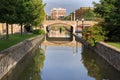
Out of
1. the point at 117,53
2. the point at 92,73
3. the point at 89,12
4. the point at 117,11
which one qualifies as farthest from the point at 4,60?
the point at 89,12

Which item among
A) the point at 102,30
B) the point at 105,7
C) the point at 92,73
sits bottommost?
the point at 92,73

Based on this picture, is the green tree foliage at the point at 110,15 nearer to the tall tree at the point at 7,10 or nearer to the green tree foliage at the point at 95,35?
the green tree foliage at the point at 95,35

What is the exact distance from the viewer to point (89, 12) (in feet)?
501

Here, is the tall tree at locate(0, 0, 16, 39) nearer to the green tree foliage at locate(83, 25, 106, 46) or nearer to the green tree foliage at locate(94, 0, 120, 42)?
the green tree foliage at locate(83, 25, 106, 46)

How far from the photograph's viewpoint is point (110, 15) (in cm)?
4006

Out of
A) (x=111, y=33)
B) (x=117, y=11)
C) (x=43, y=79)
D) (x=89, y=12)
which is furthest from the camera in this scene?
(x=89, y=12)

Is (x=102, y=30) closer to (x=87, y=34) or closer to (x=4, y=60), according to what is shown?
(x=87, y=34)

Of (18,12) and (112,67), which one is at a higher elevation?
(18,12)

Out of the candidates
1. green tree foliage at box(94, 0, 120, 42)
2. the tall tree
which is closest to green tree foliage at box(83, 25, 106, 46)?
green tree foliage at box(94, 0, 120, 42)

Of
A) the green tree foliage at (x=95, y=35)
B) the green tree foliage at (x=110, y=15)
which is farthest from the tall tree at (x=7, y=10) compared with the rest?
the green tree foliage at (x=110, y=15)

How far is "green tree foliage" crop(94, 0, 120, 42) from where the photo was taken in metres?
39.5

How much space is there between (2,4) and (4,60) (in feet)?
32.7

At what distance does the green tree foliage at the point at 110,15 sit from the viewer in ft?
130

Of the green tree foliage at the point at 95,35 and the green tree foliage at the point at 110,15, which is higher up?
the green tree foliage at the point at 110,15
